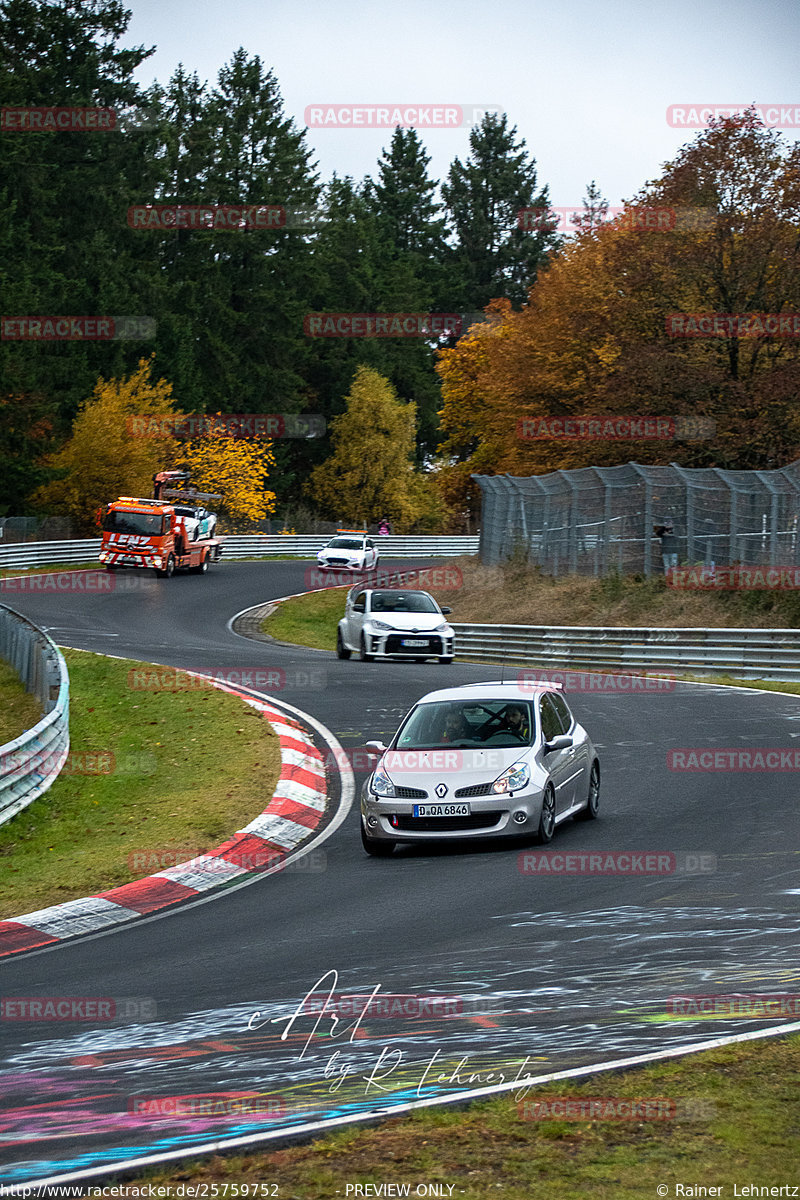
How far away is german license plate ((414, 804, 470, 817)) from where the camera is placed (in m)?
12.5

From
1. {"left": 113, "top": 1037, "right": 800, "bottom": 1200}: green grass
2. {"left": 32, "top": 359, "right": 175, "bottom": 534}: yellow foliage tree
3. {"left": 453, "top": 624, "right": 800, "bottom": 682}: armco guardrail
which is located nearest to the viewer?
{"left": 113, "top": 1037, "right": 800, "bottom": 1200}: green grass

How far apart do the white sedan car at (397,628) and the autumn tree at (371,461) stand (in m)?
63.4

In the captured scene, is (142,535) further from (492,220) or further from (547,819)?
(492,220)

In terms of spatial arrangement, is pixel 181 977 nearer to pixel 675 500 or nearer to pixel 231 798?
pixel 231 798

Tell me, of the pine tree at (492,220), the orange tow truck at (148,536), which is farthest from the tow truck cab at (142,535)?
the pine tree at (492,220)

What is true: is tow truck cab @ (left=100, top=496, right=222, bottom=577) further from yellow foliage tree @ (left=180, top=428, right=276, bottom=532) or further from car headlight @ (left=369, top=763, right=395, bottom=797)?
car headlight @ (left=369, top=763, right=395, bottom=797)

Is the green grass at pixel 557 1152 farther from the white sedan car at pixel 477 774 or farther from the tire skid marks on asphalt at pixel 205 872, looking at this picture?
the white sedan car at pixel 477 774

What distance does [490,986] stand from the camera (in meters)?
7.61

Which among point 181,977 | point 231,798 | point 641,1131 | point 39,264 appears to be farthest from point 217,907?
point 39,264

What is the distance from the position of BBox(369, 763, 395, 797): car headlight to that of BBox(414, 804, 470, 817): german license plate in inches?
11.2

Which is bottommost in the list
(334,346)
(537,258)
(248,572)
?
(248,572)

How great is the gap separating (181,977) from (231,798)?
6.85 m

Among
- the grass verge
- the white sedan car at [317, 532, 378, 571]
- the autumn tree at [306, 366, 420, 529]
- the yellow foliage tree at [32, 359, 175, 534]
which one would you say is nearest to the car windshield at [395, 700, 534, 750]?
the grass verge

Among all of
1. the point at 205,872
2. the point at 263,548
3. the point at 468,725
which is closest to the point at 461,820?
the point at 468,725
